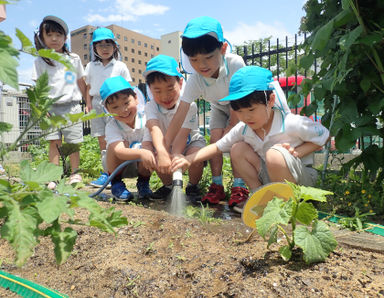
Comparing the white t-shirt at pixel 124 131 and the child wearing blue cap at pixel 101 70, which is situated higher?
the child wearing blue cap at pixel 101 70

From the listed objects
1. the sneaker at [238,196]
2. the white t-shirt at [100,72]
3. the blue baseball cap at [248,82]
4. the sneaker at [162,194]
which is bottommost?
the sneaker at [162,194]

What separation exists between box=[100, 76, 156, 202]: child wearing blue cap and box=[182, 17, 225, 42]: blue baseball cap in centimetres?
78

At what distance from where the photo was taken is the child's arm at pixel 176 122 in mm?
2873

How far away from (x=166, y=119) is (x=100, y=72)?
135cm

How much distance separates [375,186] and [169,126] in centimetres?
164

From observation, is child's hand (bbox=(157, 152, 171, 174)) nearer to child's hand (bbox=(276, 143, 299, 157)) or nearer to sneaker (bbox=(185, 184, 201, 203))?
sneaker (bbox=(185, 184, 201, 203))

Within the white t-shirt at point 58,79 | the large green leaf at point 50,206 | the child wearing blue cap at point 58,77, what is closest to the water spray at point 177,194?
the child wearing blue cap at point 58,77

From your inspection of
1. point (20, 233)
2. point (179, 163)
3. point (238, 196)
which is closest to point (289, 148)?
point (238, 196)

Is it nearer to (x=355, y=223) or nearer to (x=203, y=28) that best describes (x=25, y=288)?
(x=355, y=223)

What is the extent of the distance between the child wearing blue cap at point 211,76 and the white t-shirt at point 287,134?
462 millimetres

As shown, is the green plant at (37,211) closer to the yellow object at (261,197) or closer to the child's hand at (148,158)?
the yellow object at (261,197)

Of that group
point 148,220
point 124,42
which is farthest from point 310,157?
point 124,42

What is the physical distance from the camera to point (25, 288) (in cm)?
129

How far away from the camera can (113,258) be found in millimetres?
1686
